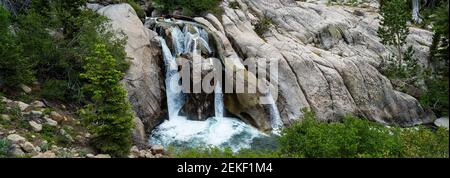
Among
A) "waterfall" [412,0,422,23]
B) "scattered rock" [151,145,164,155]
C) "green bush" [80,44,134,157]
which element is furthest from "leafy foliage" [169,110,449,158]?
"waterfall" [412,0,422,23]

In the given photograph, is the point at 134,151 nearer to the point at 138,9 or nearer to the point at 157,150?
the point at 157,150

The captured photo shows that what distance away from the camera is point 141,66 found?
24.8 metres

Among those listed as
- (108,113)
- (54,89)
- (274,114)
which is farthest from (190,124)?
(108,113)

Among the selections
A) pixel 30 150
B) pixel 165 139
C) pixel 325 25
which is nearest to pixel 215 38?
Result: pixel 165 139

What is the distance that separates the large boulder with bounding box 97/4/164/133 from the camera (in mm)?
23719

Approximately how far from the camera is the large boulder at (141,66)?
23719 mm

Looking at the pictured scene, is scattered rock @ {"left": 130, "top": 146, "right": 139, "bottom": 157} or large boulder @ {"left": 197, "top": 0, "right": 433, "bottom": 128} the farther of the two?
large boulder @ {"left": 197, "top": 0, "right": 433, "bottom": 128}

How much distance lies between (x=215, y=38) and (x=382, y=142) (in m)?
15.4

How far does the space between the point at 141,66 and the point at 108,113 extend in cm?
740

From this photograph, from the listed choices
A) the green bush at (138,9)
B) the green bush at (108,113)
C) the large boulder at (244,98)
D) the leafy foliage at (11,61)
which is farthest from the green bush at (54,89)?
the green bush at (138,9)

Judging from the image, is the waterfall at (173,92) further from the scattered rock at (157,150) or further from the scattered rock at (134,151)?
the scattered rock at (134,151)

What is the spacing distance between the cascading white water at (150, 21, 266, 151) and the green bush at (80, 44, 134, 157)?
4.90 meters

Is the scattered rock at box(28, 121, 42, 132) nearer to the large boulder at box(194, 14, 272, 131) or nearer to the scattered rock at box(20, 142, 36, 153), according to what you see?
the scattered rock at box(20, 142, 36, 153)
